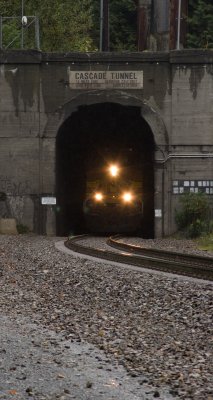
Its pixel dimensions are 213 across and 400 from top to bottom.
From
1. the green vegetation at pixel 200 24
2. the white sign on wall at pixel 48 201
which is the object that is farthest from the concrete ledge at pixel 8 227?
the green vegetation at pixel 200 24

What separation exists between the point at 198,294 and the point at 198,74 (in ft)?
55.6

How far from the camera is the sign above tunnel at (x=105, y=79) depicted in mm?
25016

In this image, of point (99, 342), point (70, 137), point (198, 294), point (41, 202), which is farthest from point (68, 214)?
point (99, 342)

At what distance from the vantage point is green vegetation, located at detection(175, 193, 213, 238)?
24.0m

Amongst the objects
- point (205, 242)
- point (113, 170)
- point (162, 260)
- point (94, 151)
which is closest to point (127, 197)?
point (113, 170)

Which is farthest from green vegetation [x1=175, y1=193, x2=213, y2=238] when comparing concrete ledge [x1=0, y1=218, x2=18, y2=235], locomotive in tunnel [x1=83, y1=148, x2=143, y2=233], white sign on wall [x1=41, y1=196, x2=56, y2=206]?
concrete ledge [x1=0, y1=218, x2=18, y2=235]

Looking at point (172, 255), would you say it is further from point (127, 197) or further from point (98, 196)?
point (98, 196)

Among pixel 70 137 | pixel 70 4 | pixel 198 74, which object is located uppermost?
pixel 70 4

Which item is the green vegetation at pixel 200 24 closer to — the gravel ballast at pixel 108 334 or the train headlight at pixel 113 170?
the train headlight at pixel 113 170

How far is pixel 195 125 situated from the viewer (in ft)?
81.8

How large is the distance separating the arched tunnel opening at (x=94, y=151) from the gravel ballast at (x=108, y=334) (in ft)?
51.7

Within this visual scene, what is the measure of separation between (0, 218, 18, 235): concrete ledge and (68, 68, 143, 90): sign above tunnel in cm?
564

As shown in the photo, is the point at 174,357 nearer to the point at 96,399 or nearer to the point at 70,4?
the point at 96,399

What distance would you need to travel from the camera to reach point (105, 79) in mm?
25094
